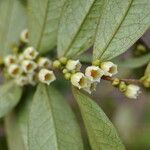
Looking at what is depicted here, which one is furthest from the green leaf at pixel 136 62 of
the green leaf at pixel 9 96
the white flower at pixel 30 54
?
the green leaf at pixel 9 96

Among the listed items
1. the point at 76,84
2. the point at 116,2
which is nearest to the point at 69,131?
the point at 76,84

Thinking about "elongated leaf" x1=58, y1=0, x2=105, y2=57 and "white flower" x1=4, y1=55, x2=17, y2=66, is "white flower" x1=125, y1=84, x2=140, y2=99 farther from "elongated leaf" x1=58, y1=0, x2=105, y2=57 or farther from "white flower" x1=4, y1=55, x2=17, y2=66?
"white flower" x1=4, y1=55, x2=17, y2=66

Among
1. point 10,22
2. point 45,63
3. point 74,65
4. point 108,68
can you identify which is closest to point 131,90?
point 108,68

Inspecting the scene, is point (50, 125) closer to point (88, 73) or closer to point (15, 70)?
point (88, 73)

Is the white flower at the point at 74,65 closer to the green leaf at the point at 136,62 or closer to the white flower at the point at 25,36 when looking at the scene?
the green leaf at the point at 136,62

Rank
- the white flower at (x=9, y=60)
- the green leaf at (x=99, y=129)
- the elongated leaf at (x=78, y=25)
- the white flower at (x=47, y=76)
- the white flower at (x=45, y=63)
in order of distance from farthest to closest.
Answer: the white flower at (x=9, y=60)
the white flower at (x=45, y=63)
the white flower at (x=47, y=76)
the elongated leaf at (x=78, y=25)
the green leaf at (x=99, y=129)

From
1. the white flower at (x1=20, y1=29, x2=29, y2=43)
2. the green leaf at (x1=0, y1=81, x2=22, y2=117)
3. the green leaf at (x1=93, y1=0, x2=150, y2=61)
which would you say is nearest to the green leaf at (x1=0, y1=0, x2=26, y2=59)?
the white flower at (x1=20, y1=29, x2=29, y2=43)
